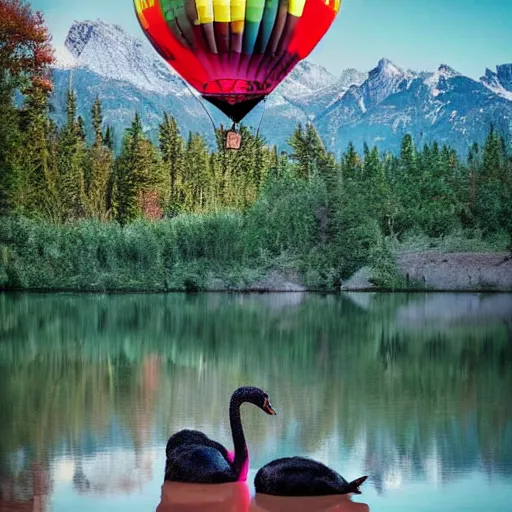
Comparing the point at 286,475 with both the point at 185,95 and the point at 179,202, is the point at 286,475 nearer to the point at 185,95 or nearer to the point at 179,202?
the point at 179,202

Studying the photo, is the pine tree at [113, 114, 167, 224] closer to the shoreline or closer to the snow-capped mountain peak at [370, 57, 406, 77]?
the shoreline

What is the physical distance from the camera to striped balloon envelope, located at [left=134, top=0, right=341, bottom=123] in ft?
25.8

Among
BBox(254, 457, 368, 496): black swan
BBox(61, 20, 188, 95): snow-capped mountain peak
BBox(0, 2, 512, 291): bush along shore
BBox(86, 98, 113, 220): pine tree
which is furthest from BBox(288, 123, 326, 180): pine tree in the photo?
BBox(254, 457, 368, 496): black swan

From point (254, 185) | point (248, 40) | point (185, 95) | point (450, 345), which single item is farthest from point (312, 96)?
point (248, 40)

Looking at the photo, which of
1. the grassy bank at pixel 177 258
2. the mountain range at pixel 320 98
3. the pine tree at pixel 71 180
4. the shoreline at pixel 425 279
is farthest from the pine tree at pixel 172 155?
the shoreline at pixel 425 279

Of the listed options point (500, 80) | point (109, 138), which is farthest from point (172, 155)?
point (500, 80)

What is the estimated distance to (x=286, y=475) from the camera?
575cm

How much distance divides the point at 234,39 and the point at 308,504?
10.5 feet

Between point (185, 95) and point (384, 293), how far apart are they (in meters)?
5.23

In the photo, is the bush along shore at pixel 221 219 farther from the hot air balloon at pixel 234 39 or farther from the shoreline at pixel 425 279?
the hot air balloon at pixel 234 39

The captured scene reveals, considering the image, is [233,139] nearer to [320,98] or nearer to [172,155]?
[172,155]

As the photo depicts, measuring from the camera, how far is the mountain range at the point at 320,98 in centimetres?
1853

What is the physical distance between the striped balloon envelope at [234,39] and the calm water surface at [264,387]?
196cm

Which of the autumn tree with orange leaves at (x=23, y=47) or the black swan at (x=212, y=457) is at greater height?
the autumn tree with orange leaves at (x=23, y=47)
